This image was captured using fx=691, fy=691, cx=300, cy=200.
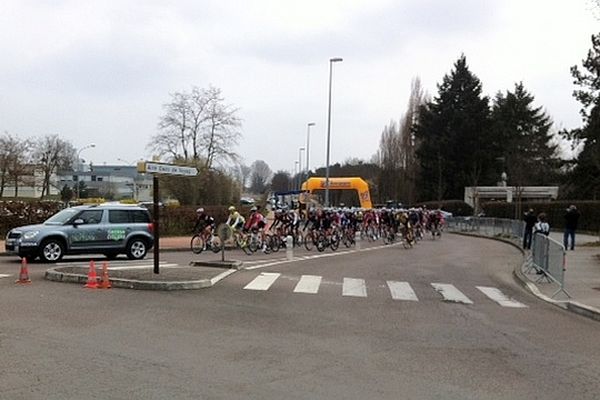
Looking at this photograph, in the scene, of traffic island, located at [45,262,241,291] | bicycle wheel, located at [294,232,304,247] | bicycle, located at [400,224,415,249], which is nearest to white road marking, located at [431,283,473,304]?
traffic island, located at [45,262,241,291]

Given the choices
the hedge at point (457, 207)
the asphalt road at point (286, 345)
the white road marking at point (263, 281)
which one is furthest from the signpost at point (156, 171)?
the hedge at point (457, 207)

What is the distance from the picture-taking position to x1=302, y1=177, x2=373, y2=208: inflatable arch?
50.0 meters

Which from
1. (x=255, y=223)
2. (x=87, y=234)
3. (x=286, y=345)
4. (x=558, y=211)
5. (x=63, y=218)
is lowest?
(x=286, y=345)

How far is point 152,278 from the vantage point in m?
14.3

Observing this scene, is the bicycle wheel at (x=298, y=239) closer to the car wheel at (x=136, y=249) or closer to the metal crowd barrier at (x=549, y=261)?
the car wheel at (x=136, y=249)

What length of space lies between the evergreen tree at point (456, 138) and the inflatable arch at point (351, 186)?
1045 inches

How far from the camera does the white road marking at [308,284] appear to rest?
14477 millimetres

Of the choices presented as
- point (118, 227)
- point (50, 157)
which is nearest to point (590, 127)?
point (118, 227)

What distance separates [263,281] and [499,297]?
5.22 m

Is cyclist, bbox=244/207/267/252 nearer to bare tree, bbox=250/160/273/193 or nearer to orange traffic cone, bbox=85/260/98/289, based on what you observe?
orange traffic cone, bbox=85/260/98/289

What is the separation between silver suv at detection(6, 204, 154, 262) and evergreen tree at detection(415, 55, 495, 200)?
187ft

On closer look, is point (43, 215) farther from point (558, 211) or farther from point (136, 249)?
point (558, 211)

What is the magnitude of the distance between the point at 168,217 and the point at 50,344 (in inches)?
1075

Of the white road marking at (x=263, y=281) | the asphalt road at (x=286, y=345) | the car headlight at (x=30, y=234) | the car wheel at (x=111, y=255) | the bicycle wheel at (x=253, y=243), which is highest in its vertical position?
the car headlight at (x=30, y=234)
